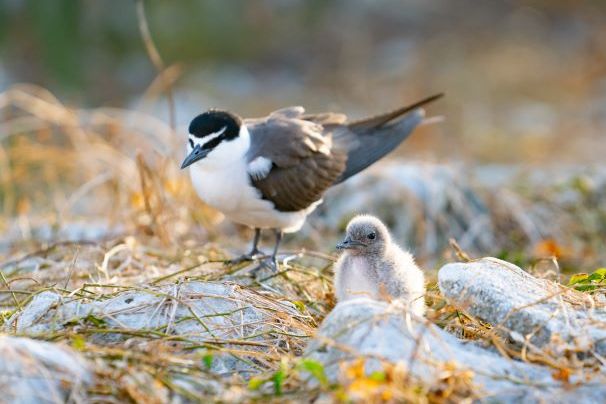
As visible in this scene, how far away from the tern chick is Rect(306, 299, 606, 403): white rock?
0.75 meters

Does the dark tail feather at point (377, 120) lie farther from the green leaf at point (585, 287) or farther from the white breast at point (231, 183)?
the green leaf at point (585, 287)

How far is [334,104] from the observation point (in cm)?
1252

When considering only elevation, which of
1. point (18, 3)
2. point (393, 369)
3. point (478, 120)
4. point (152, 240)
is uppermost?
point (18, 3)

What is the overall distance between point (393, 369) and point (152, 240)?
3.63 m

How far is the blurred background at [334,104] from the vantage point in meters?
7.38

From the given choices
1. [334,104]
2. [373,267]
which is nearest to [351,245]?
[373,267]

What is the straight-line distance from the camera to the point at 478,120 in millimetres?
12766

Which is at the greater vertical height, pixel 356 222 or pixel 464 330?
pixel 356 222

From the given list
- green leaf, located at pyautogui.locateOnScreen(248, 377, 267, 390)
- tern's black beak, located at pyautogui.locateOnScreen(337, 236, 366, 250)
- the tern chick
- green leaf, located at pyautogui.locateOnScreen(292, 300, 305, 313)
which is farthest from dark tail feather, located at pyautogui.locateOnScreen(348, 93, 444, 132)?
green leaf, located at pyautogui.locateOnScreen(248, 377, 267, 390)

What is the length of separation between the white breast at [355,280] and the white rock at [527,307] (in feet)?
1.59

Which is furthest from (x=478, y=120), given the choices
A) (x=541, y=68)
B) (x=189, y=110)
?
(x=189, y=110)

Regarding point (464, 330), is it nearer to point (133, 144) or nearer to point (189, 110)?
point (133, 144)

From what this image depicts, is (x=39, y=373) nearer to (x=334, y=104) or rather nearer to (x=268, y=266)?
(x=268, y=266)

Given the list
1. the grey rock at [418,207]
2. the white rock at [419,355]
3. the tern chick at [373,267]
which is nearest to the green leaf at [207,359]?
the white rock at [419,355]
